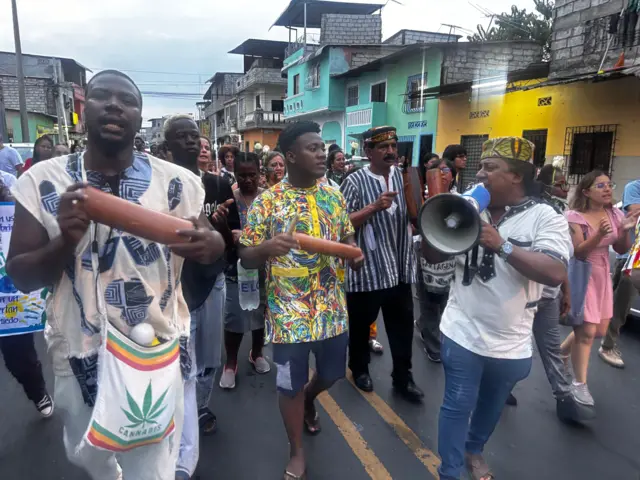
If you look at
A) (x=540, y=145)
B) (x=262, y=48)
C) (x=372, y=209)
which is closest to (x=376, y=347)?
(x=372, y=209)

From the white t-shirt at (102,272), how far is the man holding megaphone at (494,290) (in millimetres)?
1225

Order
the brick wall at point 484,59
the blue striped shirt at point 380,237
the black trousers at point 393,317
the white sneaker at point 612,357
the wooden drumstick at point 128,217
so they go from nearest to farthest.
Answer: the wooden drumstick at point 128,217 < the blue striped shirt at point 380,237 < the black trousers at point 393,317 < the white sneaker at point 612,357 < the brick wall at point 484,59

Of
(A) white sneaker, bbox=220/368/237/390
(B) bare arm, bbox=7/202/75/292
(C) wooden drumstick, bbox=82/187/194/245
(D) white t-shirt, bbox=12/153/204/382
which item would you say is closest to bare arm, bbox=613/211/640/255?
(A) white sneaker, bbox=220/368/237/390

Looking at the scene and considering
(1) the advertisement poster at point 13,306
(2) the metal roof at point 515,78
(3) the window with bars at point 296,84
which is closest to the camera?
(1) the advertisement poster at point 13,306

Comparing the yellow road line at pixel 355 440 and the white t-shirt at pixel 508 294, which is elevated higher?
the white t-shirt at pixel 508 294

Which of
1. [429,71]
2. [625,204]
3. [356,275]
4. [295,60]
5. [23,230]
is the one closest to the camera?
[23,230]

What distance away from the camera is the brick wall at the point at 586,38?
964 cm

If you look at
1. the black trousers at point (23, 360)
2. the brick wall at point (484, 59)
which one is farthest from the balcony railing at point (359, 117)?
the black trousers at point (23, 360)

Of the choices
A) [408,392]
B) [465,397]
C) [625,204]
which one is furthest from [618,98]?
[465,397]

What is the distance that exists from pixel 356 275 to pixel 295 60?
98.0ft

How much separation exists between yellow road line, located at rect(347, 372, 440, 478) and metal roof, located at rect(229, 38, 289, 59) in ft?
126

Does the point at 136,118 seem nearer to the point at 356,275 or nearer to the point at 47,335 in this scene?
the point at 47,335

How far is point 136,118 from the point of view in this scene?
1.77 meters

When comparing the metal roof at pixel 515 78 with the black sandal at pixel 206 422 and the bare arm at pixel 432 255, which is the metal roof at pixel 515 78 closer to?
the bare arm at pixel 432 255
